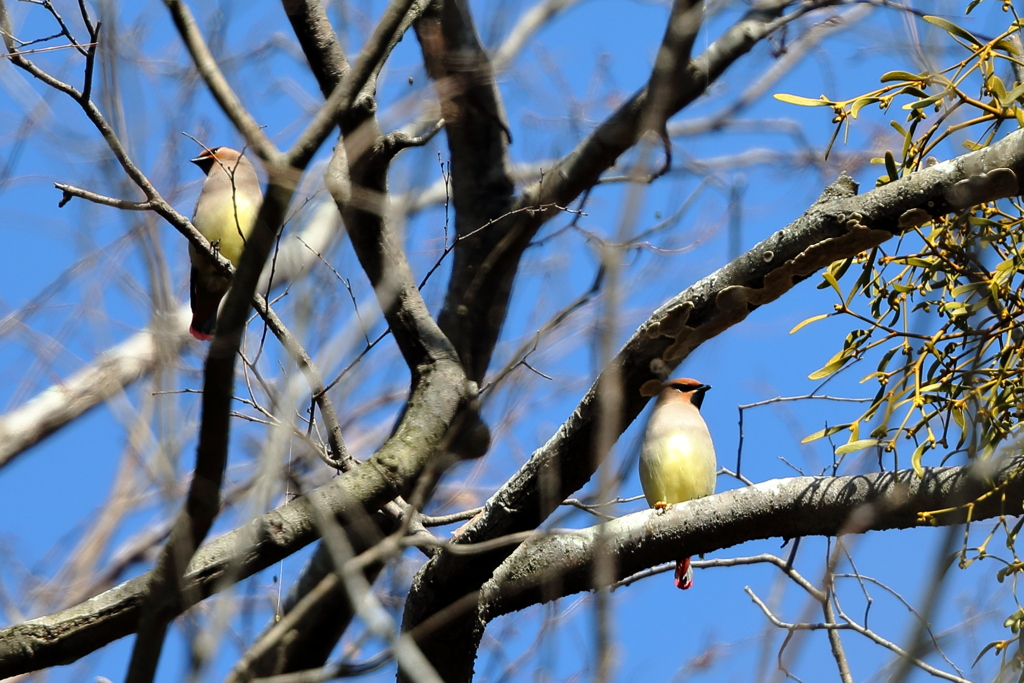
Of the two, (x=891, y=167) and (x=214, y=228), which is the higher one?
(x=214, y=228)

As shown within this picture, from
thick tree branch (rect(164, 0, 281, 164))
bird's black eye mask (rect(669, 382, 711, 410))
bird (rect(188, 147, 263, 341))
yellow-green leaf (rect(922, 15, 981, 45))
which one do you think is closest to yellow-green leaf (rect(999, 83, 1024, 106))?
yellow-green leaf (rect(922, 15, 981, 45))

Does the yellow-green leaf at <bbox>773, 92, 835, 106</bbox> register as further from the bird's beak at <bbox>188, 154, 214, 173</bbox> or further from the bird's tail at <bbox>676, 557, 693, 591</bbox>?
the bird's beak at <bbox>188, 154, 214, 173</bbox>

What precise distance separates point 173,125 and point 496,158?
51.3 inches

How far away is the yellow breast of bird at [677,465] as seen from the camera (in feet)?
13.2

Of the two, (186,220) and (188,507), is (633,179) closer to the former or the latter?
(188,507)

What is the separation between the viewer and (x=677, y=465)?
13.3ft

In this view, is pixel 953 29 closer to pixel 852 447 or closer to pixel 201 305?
pixel 852 447

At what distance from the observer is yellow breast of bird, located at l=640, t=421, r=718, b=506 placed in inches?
159

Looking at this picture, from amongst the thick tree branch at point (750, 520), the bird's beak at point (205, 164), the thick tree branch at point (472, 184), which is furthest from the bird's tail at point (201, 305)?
the thick tree branch at point (750, 520)

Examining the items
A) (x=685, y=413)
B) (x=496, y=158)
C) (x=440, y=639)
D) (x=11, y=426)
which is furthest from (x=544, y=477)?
(x=11, y=426)

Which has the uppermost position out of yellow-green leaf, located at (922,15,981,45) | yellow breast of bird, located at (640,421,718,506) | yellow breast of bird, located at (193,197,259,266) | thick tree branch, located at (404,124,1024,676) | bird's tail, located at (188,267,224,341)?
yellow breast of bird, located at (193,197,259,266)

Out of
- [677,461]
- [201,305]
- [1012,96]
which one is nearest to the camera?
[1012,96]

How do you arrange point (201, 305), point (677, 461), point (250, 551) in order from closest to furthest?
point (250, 551) → point (677, 461) → point (201, 305)

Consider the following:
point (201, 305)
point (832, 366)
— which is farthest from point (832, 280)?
point (201, 305)
